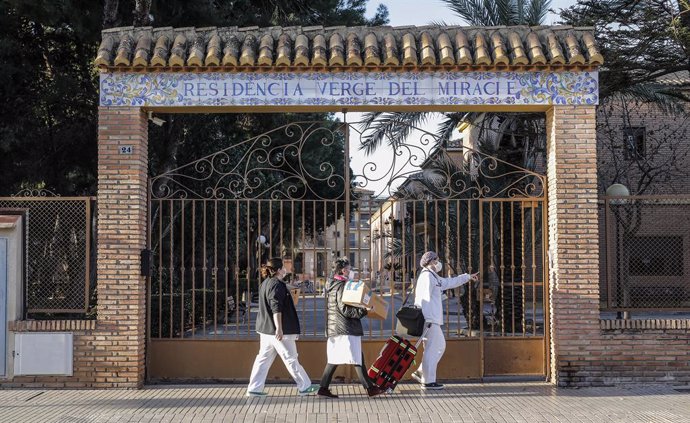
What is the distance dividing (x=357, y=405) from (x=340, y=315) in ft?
3.31

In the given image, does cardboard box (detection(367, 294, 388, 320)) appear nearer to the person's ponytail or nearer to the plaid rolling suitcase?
the plaid rolling suitcase

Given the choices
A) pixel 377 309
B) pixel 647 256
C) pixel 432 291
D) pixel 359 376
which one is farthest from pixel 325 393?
pixel 647 256

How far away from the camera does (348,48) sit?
10523 mm

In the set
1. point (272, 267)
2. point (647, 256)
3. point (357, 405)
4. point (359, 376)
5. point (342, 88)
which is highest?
point (342, 88)

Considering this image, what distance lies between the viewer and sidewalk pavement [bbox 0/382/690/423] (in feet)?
28.3

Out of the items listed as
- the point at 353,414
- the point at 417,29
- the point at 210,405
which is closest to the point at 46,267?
the point at 210,405

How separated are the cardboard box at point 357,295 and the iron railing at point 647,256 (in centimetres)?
320

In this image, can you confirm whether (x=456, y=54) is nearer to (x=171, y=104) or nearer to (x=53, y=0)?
(x=171, y=104)

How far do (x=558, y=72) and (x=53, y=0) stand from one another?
30.0 ft

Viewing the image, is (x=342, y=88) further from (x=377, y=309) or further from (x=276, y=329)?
(x=276, y=329)

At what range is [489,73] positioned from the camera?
1055 centimetres

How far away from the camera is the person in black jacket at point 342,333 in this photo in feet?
31.0

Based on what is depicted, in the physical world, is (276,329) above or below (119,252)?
below

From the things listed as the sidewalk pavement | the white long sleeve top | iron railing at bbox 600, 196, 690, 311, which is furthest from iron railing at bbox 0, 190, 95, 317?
iron railing at bbox 600, 196, 690, 311
